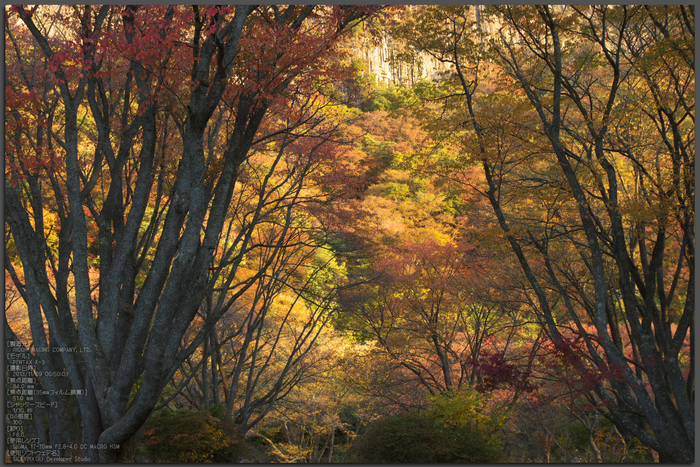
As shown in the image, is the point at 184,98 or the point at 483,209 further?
the point at 483,209

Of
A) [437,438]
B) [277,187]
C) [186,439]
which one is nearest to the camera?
[186,439]

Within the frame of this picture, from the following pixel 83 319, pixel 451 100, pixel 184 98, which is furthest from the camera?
pixel 451 100

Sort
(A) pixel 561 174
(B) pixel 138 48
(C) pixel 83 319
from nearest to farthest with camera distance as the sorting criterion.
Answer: (B) pixel 138 48
(C) pixel 83 319
(A) pixel 561 174

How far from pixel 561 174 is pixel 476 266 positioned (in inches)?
160

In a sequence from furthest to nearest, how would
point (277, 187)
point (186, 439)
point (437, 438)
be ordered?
point (277, 187) < point (437, 438) < point (186, 439)

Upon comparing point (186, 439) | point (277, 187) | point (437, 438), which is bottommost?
point (437, 438)

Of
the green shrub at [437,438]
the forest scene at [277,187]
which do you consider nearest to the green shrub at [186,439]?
the forest scene at [277,187]

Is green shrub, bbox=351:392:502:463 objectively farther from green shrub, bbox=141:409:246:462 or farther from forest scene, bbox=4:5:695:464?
green shrub, bbox=141:409:246:462

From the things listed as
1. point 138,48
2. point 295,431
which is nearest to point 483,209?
point 295,431

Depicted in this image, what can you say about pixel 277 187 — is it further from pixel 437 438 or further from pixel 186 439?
pixel 437 438

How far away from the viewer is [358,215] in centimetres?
866

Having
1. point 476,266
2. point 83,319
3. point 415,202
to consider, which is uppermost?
point 415,202

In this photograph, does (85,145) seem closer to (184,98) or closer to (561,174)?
(184,98)

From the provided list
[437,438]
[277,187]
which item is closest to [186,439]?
[437,438]
